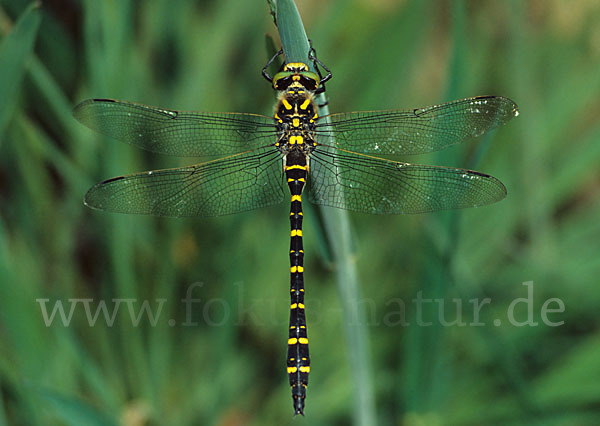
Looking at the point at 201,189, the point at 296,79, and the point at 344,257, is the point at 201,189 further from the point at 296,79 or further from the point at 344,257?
the point at 344,257

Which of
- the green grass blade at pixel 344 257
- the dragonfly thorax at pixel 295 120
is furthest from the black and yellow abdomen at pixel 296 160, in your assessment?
the green grass blade at pixel 344 257

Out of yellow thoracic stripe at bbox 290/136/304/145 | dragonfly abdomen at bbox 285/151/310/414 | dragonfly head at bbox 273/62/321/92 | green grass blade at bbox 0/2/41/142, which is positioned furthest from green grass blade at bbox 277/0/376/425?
green grass blade at bbox 0/2/41/142

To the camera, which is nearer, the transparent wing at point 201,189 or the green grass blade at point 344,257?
the green grass blade at point 344,257

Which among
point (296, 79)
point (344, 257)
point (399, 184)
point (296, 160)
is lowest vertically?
point (344, 257)

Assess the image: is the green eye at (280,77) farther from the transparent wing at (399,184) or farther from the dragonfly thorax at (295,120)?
the transparent wing at (399,184)

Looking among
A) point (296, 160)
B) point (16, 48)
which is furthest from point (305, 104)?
point (16, 48)

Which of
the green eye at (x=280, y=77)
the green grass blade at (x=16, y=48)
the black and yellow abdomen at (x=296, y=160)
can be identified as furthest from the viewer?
the black and yellow abdomen at (x=296, y=160)

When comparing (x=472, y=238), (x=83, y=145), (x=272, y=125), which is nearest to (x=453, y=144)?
(x=272, y=125)
